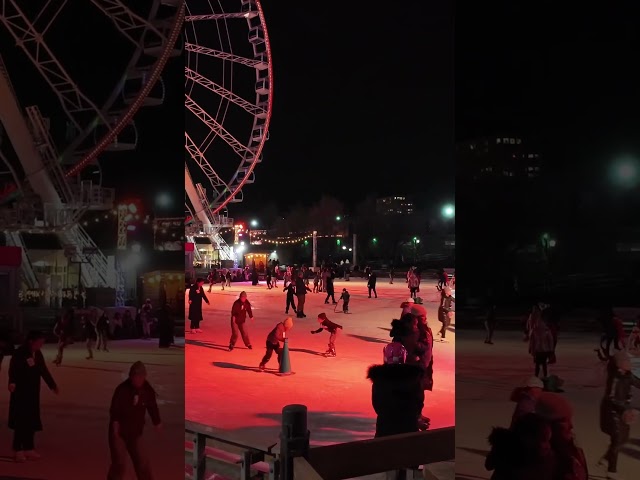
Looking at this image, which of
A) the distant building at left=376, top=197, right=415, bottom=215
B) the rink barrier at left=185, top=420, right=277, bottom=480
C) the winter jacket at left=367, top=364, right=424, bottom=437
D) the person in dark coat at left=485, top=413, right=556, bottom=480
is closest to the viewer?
the person in dark coat at left=485, top=413, right=556, bottom=480

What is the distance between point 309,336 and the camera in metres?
10.3

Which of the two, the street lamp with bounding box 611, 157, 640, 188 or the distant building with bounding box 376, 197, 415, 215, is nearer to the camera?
the street lamp with bounding box 611, 157, 640, 188

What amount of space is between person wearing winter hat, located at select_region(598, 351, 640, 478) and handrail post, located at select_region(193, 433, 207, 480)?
1600mm

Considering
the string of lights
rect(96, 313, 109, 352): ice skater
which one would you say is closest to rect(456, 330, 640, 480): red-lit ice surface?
rect(96, 313, 109, 352): ice skater

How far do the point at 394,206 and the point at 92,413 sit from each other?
39499 mm

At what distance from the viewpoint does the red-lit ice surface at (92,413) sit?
5.57ft

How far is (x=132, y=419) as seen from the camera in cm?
174

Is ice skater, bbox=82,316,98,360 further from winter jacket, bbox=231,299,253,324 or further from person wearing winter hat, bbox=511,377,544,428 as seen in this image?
winter jacket, bbox=231,299,253,324

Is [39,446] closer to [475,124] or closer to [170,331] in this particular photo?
[170,331]

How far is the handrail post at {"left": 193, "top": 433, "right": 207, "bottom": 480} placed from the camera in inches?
105

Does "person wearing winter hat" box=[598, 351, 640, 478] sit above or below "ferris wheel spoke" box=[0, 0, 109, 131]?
below

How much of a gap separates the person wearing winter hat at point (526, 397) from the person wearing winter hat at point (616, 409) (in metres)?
0.33

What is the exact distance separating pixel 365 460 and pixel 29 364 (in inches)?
55.2

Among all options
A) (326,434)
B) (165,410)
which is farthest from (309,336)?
(165,410)
